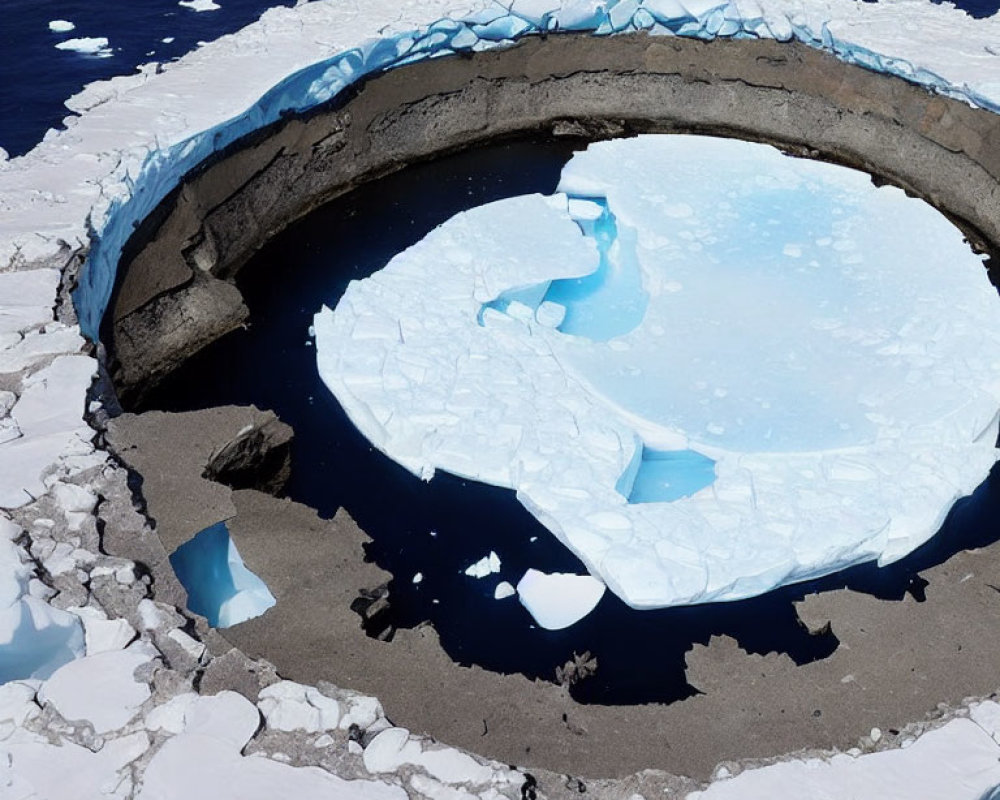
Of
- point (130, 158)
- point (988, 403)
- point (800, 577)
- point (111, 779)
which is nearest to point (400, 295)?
point (130, 158)

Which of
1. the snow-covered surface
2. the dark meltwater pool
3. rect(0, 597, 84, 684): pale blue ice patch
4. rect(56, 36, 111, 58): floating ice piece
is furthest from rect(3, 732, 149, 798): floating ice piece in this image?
rect(56, 36, 111, 58): floating ice piece

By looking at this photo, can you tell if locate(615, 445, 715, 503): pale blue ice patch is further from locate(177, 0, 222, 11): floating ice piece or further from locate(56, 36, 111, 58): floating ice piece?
locate(177, 0, 222, 11): floating ice piece

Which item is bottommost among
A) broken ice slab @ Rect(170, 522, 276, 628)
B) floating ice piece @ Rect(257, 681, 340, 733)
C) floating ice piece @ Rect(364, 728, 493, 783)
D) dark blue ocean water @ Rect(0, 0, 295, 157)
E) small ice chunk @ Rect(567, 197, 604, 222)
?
broken ice slab @ Rect(170, 522, 276, 628)

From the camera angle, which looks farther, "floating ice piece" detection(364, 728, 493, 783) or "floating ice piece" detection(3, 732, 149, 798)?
"floating ice piece" detection(364, 728, 493, 783)

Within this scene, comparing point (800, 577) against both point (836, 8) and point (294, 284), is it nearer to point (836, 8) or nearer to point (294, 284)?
point (294, 284)

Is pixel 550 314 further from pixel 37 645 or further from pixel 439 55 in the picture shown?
pixel 37 645

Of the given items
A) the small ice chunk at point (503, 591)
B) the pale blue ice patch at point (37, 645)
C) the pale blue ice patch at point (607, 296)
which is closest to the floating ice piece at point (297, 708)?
the pale blue ice patch at point (37, 645)

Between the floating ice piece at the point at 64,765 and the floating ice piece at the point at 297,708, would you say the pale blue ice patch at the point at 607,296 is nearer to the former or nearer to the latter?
the floating ice piece at the point at 297,708
